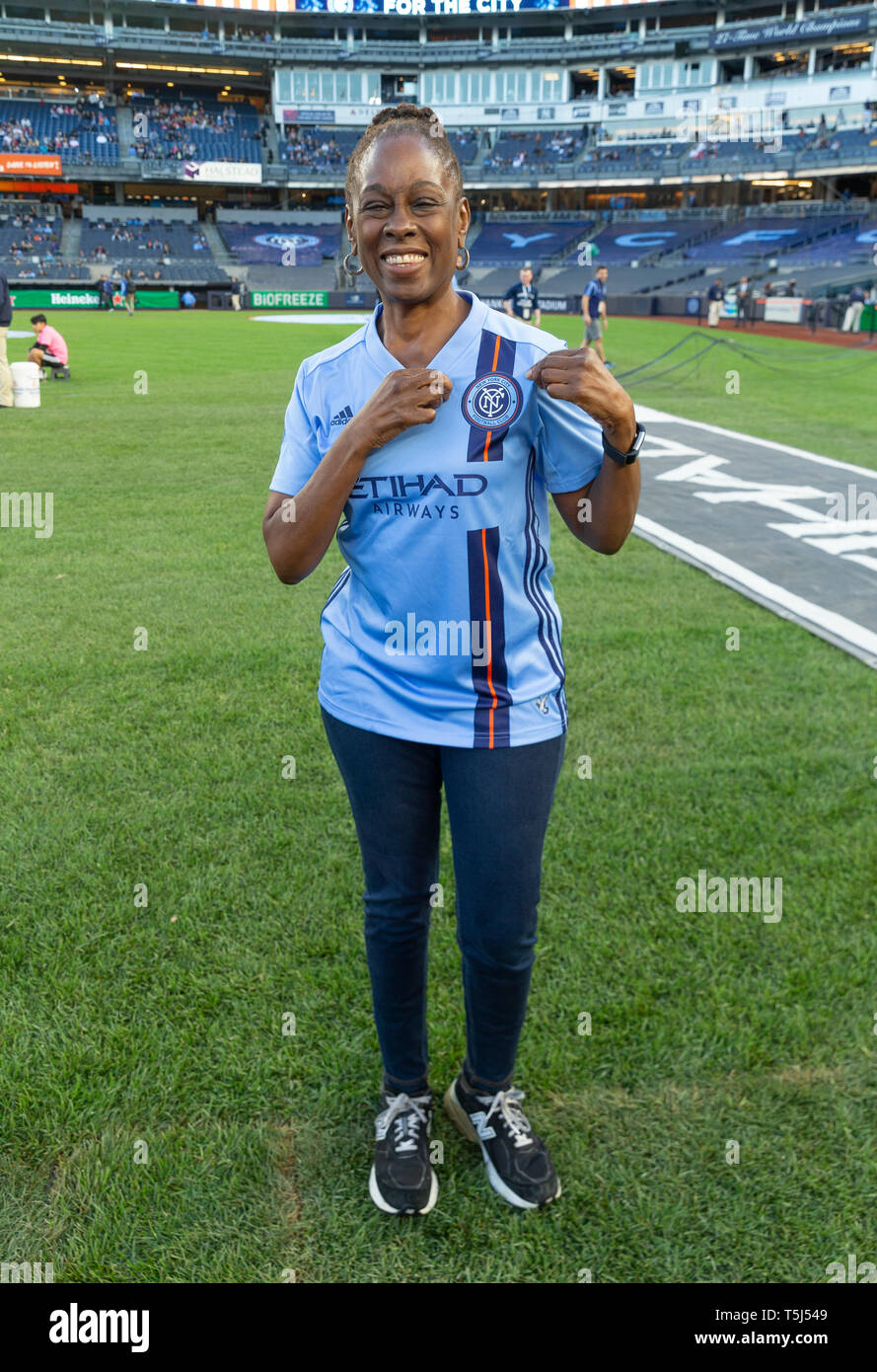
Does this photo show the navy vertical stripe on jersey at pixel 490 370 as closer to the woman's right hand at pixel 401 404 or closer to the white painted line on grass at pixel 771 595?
the woman's right hand at pixel 401 404

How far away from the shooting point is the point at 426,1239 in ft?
8.20

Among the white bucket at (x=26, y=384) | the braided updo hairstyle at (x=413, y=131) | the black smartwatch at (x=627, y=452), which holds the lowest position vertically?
the white bucket at (x=26, y=384)

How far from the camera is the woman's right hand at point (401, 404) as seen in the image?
1970 mm

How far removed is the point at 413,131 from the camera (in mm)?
2021

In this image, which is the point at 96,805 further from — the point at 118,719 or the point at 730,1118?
the point at 730,1118

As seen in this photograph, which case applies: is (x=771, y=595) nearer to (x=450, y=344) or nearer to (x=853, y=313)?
(x=450, y=344)

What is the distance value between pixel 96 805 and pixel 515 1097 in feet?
8.25

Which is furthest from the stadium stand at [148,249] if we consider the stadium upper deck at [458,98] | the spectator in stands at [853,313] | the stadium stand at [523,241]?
the spectator in stands at [853,313]

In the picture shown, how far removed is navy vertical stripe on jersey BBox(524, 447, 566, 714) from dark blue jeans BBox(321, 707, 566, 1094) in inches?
8.5

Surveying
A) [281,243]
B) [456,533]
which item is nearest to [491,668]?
[456,533]

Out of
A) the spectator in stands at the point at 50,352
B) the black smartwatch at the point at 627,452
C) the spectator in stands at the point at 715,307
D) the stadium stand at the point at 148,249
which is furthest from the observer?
the stadium stand at the point at 148,249

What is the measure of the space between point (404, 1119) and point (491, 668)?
4.27 feet

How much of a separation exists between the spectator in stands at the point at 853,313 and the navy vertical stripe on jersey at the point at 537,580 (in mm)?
36040
